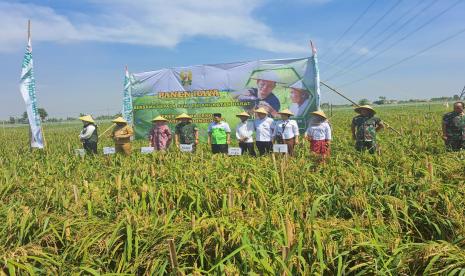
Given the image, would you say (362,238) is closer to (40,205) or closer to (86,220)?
(86,220)

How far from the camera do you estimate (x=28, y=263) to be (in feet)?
8.70

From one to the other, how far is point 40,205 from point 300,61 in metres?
8.27

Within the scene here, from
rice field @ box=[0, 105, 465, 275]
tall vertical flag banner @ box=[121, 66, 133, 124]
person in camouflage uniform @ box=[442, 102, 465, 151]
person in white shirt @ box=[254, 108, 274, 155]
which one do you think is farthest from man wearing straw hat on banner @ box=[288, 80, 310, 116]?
tall vertical flag banner @ box=[121, 66, 133, 124]

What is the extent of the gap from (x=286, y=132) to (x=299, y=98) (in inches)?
140

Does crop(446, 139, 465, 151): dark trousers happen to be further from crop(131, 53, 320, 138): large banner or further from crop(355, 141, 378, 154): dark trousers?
crop(131, 53, 320, 138): large banner

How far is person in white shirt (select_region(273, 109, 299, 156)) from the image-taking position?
24.3ft

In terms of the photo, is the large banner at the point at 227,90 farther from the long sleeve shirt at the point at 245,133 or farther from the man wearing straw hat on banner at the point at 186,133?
the man wearing straw hat on banner at the point at 186,133

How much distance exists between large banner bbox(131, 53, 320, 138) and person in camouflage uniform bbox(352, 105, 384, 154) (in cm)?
338

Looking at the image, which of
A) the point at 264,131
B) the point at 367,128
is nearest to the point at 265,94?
the point at 264,131

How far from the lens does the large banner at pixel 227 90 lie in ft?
35.1

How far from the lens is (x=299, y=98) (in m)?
10.7

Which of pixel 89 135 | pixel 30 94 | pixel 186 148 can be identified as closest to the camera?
pixel 186 148

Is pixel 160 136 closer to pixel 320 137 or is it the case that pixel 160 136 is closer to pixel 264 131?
pixel 264 131

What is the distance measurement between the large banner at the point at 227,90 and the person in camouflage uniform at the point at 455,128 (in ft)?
12.4
